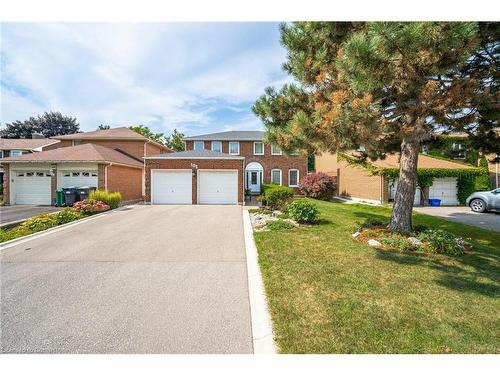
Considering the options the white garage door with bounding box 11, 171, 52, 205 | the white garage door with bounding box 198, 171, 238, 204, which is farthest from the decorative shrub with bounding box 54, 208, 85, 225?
the white garage door with bounding box 11, 171, 52, 205

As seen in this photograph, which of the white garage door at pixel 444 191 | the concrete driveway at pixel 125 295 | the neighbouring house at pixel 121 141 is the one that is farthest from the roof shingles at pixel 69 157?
the white garage door at pixel 444 191

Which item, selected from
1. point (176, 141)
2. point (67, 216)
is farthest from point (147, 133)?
point (67, 216)

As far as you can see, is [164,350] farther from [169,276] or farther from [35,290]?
[35,290]

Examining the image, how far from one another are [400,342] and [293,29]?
6.32 meters

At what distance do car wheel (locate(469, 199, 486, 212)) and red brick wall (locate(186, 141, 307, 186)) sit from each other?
40.4 feet

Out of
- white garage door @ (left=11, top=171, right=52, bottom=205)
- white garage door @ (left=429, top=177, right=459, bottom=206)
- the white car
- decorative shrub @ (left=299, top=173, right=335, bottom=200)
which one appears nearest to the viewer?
the white car

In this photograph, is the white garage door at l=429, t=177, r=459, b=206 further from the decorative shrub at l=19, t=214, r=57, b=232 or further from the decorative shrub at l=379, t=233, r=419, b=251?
the decorative shrub at l=19, t=214, r=57, b=232

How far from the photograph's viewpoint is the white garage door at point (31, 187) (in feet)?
51.7

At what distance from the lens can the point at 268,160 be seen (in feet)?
78.1

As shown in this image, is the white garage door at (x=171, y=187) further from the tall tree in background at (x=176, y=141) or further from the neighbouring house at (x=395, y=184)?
→ the tall tree in background at (x=176, y=141)

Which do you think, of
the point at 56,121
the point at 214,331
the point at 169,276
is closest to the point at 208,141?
the point at 169,276

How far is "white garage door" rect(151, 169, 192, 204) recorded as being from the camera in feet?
51.5

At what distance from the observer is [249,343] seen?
9.07 feet

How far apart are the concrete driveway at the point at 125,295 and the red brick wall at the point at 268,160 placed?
1687 cm
